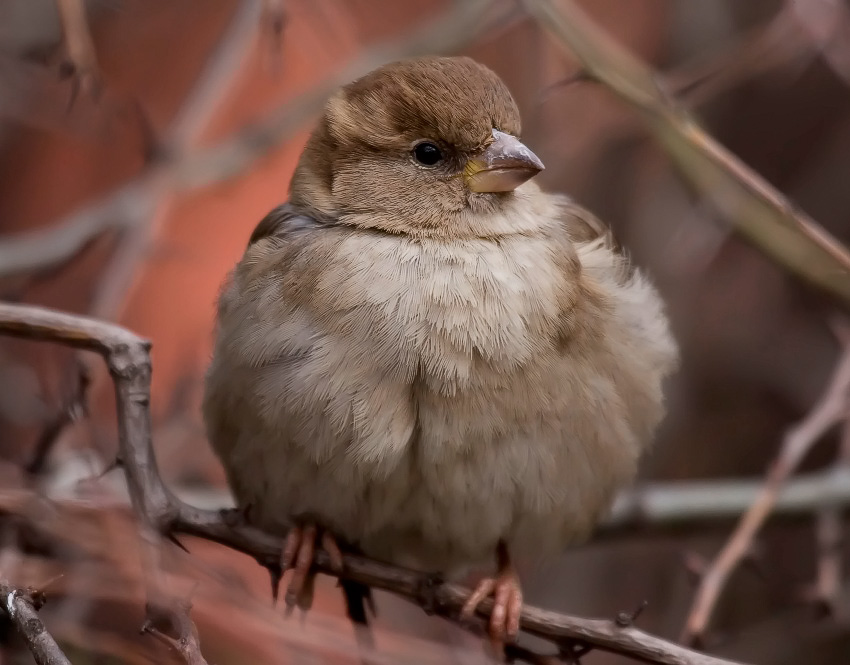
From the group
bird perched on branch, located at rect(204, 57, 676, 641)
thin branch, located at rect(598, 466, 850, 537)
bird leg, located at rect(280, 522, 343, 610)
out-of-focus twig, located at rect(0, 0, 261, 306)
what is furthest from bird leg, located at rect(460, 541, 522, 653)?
out-of-focus twig, located at rect(0, 0, 261, 306)

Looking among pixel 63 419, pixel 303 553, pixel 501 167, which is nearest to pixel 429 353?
pixel 501 167

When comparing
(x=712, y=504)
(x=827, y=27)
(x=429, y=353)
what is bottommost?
(x=712, y=504)

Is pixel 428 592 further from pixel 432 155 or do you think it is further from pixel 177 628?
pixel 432 155

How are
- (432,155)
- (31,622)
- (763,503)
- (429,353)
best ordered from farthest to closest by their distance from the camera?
(763,503), (432,155), (429,353), (31,622)

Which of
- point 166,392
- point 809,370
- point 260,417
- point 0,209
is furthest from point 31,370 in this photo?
point 809,370

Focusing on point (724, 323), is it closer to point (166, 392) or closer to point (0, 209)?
point (166, 392)

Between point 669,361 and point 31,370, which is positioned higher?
point 669,361

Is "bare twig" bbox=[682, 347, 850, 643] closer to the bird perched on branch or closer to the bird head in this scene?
the bird perched on branch
